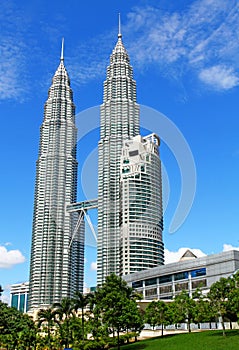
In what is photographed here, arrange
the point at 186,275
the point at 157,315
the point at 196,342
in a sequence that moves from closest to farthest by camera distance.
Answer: the point at 196,342 → the point at 157,315 → the point at 186,275

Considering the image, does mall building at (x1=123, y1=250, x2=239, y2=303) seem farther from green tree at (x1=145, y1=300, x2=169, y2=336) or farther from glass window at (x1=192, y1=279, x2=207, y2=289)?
green tree at (x1=145, y1=300, x2=169, y2=336)

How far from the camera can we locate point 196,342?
2724 inches

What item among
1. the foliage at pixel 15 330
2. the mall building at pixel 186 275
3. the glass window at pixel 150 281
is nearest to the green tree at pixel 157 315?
the foliage at pixel 15 330

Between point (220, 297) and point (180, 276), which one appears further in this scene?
point (180, 276)

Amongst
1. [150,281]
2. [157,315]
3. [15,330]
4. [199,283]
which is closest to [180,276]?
[199,283]

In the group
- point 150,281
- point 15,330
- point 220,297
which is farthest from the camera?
point 150,281

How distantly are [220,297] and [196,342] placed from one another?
7.83 m

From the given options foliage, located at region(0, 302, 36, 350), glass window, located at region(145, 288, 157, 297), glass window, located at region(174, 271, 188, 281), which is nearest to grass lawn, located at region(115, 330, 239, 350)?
foliage, located at region(0, 302, 36, 350)

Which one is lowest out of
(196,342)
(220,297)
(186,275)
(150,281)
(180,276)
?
(196,342)

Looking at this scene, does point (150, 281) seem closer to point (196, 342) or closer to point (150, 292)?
point (150, 292)

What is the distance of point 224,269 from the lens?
398 feet

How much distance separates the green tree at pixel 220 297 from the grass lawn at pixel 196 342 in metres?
3.46

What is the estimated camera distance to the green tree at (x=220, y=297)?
71.2 metres

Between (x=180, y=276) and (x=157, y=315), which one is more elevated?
(x=180, y=276)
